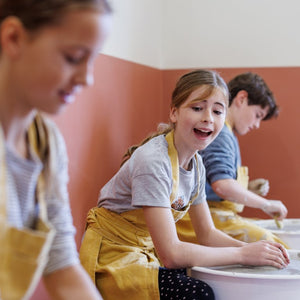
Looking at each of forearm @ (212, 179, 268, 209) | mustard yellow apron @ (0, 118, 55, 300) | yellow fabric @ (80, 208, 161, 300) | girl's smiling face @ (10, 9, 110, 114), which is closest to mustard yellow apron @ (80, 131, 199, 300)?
yellow fabric @ (80, 208, 161, 300)

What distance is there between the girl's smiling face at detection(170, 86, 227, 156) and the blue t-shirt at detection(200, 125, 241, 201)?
1.47 ft

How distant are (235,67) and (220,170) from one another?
105 cm

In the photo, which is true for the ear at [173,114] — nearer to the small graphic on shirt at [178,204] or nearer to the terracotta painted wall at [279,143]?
the small graphic on shirt at [178,204]

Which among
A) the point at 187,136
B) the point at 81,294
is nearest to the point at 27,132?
the point at 81,294

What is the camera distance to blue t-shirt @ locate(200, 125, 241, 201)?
1.95m

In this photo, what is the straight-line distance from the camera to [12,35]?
0.71m

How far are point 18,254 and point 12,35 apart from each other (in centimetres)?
33

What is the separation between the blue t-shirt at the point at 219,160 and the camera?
1.95 meters

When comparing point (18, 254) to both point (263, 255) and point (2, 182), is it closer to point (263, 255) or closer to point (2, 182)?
point (2, 182)

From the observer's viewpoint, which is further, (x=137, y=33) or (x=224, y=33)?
(x=224, y=33)

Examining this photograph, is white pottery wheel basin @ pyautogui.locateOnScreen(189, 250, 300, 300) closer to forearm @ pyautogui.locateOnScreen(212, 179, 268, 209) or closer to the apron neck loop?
the apron neck loop

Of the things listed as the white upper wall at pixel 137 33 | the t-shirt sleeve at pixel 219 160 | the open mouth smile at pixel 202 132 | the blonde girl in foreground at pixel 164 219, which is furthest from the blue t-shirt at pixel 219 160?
the white upper wall at pixel 137 33

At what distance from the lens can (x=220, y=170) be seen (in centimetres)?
195

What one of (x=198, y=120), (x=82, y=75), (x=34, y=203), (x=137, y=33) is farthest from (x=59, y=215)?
(x=137, y=33)
